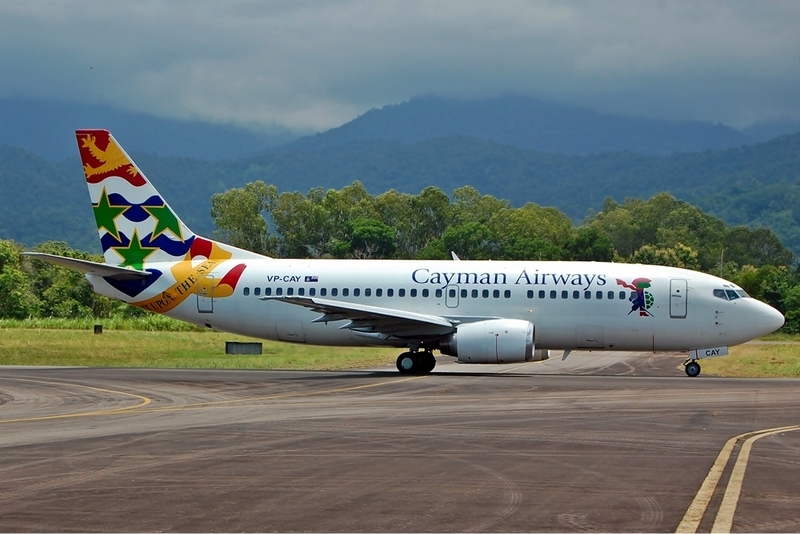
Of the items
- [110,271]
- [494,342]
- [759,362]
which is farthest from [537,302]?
[759,362]

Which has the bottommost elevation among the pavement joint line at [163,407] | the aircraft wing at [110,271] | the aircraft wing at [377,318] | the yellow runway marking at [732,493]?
the yellow runway marking at [732,493]

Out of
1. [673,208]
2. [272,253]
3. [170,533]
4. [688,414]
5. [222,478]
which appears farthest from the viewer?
[673,208]

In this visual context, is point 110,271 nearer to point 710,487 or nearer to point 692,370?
point 692,370

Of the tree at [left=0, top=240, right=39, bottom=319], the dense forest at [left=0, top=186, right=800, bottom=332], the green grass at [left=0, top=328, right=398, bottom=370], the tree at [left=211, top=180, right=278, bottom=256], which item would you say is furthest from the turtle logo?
the tree at [left=211, top=180, right=278, bottom=256]

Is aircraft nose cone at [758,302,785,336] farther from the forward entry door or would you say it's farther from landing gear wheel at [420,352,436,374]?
landing gear wheel at [420,352,436,374]

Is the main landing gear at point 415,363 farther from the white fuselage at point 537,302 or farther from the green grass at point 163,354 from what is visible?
the green grass at point 163,354

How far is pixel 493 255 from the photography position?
113 meters

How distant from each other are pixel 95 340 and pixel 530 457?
37.7 meters

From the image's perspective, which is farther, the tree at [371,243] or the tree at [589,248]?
the tree at [371,243]

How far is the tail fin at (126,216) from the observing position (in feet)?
122

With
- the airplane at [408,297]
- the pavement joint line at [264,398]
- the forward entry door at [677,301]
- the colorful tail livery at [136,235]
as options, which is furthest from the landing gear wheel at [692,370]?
the colorful tail livery at [136,235]

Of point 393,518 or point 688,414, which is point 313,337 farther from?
point 393,518

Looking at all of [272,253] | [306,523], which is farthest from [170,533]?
[272,253]

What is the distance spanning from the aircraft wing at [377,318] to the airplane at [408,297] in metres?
0.05
